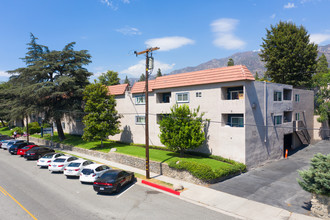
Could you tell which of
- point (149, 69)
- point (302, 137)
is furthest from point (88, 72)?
point (302, 137)

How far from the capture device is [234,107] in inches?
923

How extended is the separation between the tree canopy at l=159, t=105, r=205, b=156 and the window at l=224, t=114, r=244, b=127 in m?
3.15

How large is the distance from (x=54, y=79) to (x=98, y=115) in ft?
44.7

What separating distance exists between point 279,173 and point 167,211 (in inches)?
549

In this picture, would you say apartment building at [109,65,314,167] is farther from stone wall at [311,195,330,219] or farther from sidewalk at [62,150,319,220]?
stone wall at [311,195,330,219]

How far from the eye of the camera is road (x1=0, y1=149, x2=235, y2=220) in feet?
42.9

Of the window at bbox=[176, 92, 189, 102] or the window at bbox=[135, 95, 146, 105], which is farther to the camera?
the window at bbox=[135, 95, 146, 105]

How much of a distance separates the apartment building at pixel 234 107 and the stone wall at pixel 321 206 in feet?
30.6

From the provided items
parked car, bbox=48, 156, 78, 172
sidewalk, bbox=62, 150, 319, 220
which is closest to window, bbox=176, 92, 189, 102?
sidewalk, bbox=62, 150, 319, 220

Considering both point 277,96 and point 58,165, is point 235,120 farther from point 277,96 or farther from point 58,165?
point 58,165

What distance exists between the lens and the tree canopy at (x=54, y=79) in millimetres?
35312

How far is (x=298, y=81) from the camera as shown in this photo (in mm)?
42031

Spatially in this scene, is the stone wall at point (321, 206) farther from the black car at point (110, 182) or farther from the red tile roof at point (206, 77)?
the black car at point (110, 182)

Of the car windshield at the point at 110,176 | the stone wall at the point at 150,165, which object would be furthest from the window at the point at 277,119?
the car windshield at the point at 110,176
